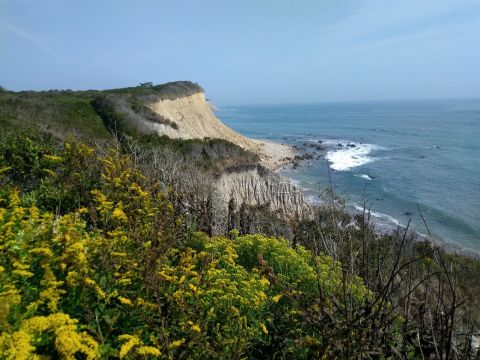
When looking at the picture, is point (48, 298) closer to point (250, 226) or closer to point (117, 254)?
point (117, 254)

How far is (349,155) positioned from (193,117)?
27474 mm

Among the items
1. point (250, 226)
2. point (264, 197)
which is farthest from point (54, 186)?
point (264, 197)

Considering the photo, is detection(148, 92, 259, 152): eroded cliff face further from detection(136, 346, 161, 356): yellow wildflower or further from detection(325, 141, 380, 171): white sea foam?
detection(136, 346, 161, 356): yellow wildflower

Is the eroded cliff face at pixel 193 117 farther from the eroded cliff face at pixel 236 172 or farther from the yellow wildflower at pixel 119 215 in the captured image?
the yellow wildflower at pixel 119 215

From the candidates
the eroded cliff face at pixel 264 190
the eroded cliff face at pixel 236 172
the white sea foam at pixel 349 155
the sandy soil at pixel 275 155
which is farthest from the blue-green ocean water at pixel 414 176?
the eroded cliff face at pixel 236 172

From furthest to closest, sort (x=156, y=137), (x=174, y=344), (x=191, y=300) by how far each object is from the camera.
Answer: (x=156, y=137)
(x=191, y=300)
(x=174, y=344)

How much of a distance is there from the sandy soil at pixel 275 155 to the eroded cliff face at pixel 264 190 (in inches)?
853

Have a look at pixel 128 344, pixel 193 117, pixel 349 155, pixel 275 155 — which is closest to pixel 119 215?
pixel 128 344

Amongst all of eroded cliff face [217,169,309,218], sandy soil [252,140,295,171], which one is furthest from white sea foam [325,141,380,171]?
eroded cliff face [217,169,309,218]

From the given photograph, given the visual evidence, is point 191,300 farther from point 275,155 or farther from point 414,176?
point 275,155

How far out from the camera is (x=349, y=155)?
6438 centimetres

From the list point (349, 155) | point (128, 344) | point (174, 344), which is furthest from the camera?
point (349, 155)

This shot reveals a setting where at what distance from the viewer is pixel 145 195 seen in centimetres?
706

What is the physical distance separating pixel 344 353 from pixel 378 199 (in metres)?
37.1
